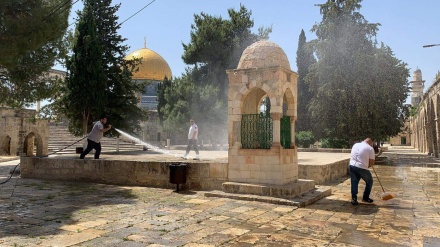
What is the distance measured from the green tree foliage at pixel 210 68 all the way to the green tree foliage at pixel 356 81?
7.28 metres

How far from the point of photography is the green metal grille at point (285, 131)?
8508 millimetres

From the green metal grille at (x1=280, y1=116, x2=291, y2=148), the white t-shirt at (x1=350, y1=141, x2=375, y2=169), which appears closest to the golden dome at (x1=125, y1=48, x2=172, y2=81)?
the green metal grille at (x1=280, y1=116, x2=291, y2=148)

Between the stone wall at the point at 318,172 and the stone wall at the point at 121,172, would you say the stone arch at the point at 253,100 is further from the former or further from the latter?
the stone wall at the point at 318,172

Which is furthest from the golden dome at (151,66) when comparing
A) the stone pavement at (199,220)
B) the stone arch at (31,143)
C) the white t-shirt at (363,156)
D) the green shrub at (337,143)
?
the white t-shirt at (363,156)

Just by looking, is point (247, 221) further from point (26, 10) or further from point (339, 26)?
point (339, 26)

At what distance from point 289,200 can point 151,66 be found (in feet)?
167

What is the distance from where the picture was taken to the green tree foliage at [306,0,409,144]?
24406mm

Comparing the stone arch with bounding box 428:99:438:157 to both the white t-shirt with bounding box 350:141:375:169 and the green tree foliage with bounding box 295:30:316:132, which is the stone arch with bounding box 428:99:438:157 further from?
the white t-shirt with bounding box 350:141:375:169

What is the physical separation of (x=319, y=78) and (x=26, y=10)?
1997cm

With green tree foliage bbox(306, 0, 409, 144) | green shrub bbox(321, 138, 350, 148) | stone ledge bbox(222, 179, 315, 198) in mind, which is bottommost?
stone ledge bbox(222, 179, 315, 198)

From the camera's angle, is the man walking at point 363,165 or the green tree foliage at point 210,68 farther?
the green tree foliage at point 210,68

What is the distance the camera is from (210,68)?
1241 inches

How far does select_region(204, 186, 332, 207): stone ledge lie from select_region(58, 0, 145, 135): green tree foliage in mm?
17662

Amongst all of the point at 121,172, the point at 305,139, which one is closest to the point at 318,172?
the point at 121,172
